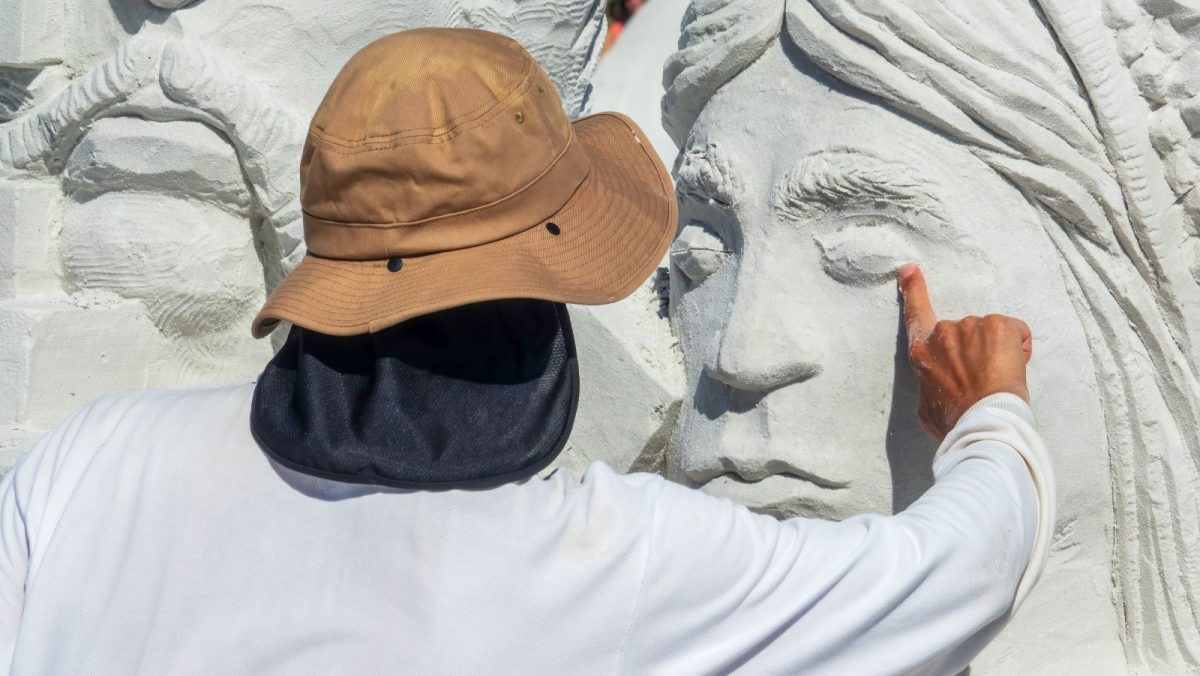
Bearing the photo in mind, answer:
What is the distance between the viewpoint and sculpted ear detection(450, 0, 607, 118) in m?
2.74

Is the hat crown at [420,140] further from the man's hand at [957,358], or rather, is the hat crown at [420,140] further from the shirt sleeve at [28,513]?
the man's hand at [957,358]

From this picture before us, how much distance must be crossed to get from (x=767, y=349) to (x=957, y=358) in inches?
13.1

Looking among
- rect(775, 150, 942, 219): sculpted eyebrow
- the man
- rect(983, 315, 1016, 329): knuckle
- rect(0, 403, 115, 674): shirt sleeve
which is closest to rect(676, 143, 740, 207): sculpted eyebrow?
rect(775, 150, 942, 219): sculpted eyebrow

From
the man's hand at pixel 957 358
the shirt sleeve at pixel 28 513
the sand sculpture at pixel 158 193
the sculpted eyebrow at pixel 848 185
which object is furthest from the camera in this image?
the sand sculpture at pixel 158 193

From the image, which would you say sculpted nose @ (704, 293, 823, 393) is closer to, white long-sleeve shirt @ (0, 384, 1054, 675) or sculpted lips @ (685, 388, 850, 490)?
sculpted lips @ (685, 388, 850, 490)

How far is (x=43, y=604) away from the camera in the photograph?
1518 millimetres

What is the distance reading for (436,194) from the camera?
1.44 m

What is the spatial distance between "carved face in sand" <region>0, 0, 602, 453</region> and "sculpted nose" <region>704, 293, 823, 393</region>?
935 mm

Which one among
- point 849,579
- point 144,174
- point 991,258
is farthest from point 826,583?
point 144,174

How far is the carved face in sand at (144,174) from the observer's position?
8.07 ft

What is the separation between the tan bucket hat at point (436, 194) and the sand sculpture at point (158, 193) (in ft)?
3.01

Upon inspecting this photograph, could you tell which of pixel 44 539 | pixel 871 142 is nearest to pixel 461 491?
pixel 44 539

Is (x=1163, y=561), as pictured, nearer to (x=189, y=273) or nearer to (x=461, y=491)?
(x=461, y=491)

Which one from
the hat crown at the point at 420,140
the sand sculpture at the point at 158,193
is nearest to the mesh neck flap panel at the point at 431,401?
the hat crown at the point at 420,140
